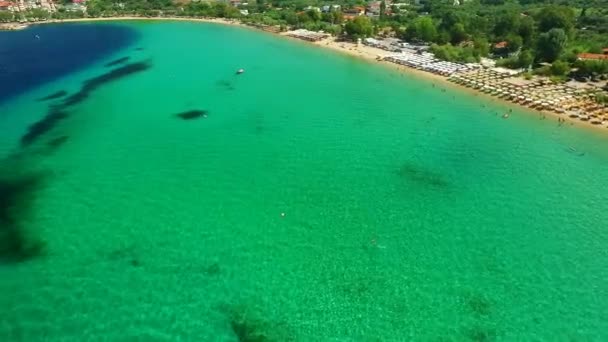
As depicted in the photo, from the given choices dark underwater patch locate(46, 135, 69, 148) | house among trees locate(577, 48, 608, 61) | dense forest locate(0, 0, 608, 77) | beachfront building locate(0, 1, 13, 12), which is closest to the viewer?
dark underwater patch locate(46, 135, 69, 148)

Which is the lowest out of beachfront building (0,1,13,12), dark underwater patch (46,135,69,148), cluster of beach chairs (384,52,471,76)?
dark underwater patch (46,135,69,148)

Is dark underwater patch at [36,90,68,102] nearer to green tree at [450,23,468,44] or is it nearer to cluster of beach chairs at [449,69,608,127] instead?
cluster of beach chairs at [449,69,608,127]

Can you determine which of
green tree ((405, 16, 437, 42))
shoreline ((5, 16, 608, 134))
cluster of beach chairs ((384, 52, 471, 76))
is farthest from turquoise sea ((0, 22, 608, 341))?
green tree ((405, 16, 437, 42))

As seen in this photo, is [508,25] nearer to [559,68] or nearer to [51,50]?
[559,68]

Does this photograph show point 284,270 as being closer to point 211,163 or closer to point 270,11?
point 211,163

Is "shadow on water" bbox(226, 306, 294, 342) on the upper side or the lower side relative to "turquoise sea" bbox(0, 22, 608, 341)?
lower

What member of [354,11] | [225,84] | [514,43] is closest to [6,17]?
[225,84]
